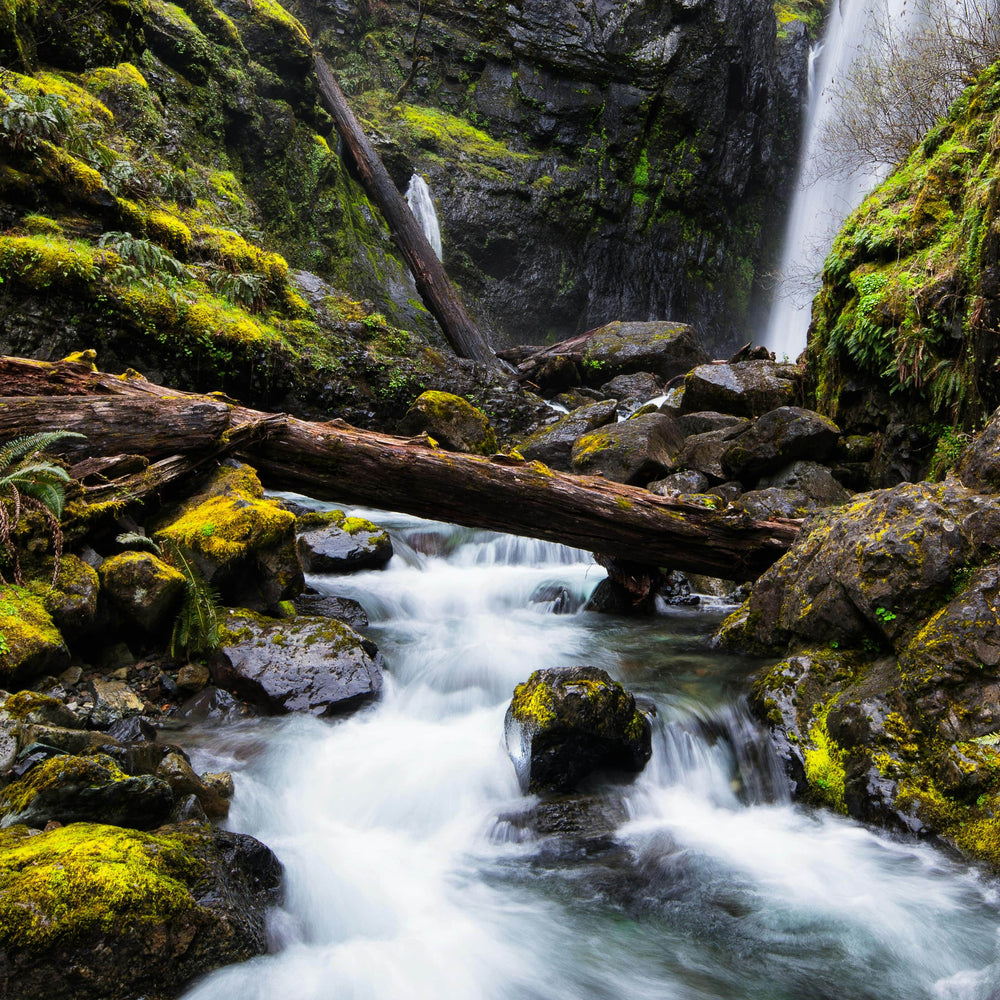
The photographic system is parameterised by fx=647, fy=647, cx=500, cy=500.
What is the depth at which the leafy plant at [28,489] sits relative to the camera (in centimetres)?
421

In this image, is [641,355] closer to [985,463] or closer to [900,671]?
[985,463]

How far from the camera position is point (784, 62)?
25.5m

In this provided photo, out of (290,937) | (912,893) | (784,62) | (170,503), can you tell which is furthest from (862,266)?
(784,62)

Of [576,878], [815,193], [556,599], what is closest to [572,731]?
[576,878]

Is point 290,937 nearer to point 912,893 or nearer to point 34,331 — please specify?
point 912,893

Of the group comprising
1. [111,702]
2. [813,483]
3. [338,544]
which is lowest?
[111,702]

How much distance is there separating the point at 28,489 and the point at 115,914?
134 inches

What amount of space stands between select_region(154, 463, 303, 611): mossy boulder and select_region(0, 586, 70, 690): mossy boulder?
1.20 metres

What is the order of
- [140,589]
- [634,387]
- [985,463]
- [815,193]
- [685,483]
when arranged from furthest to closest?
[815,193], [634,387], [685,483], [140,589], [985,463]

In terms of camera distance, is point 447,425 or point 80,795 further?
point 447,425

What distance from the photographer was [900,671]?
3812 mm

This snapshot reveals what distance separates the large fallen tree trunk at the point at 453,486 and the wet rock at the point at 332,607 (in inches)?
39.2

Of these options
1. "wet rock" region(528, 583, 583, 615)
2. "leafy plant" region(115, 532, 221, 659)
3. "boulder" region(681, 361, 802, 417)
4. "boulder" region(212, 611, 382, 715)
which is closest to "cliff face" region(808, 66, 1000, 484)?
"boulder" region(681, 361, 802, 417)

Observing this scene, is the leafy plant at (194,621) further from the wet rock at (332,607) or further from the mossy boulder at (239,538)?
the wet rock at (332,607)
